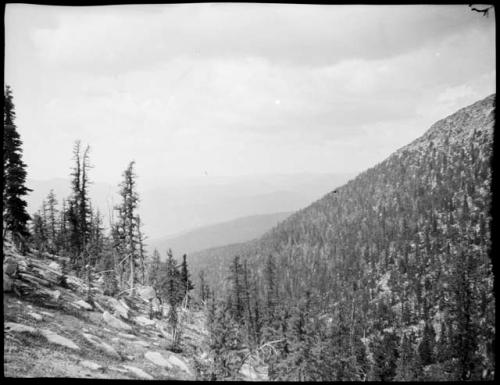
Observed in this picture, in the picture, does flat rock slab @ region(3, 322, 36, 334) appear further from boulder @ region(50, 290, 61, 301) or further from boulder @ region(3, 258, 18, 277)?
boulder @ region(50, 290, 61, 301)

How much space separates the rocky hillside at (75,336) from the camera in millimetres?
9086

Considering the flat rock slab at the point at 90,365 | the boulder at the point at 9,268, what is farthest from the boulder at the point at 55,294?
the flat rock slab at the point at 90,365

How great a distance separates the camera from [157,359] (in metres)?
13.7

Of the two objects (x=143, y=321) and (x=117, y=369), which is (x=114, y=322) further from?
(x=117, y=369)

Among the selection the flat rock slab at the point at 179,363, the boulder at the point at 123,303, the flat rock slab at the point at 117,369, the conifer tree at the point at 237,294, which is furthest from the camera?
the conifer tree at the point at 237,294

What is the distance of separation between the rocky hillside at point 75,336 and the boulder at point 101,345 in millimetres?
28

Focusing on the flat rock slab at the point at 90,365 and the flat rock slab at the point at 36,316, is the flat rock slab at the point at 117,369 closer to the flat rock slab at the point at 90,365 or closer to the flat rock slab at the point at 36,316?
the flat rock slab at the point at 90,365

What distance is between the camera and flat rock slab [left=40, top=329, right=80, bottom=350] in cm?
1048

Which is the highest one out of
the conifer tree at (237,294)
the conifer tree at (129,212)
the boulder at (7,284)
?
the conifer tree at (129,212)

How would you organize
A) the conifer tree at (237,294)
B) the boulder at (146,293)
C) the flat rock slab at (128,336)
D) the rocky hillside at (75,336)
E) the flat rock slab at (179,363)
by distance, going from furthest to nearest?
1. the conifer tree at (237,294)
2. the boulder at (146,293)
3. the flat rock slab at (128,336)
4. the flat rock slab at (179,363)
5. the rocky hillside at (75,336)

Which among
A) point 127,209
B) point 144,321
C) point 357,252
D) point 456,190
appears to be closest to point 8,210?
point 144,321

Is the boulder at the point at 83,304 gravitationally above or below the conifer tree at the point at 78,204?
below

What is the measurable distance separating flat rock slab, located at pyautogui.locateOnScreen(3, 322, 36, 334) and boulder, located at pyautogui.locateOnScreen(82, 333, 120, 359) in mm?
2324

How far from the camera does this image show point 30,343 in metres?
9.53
